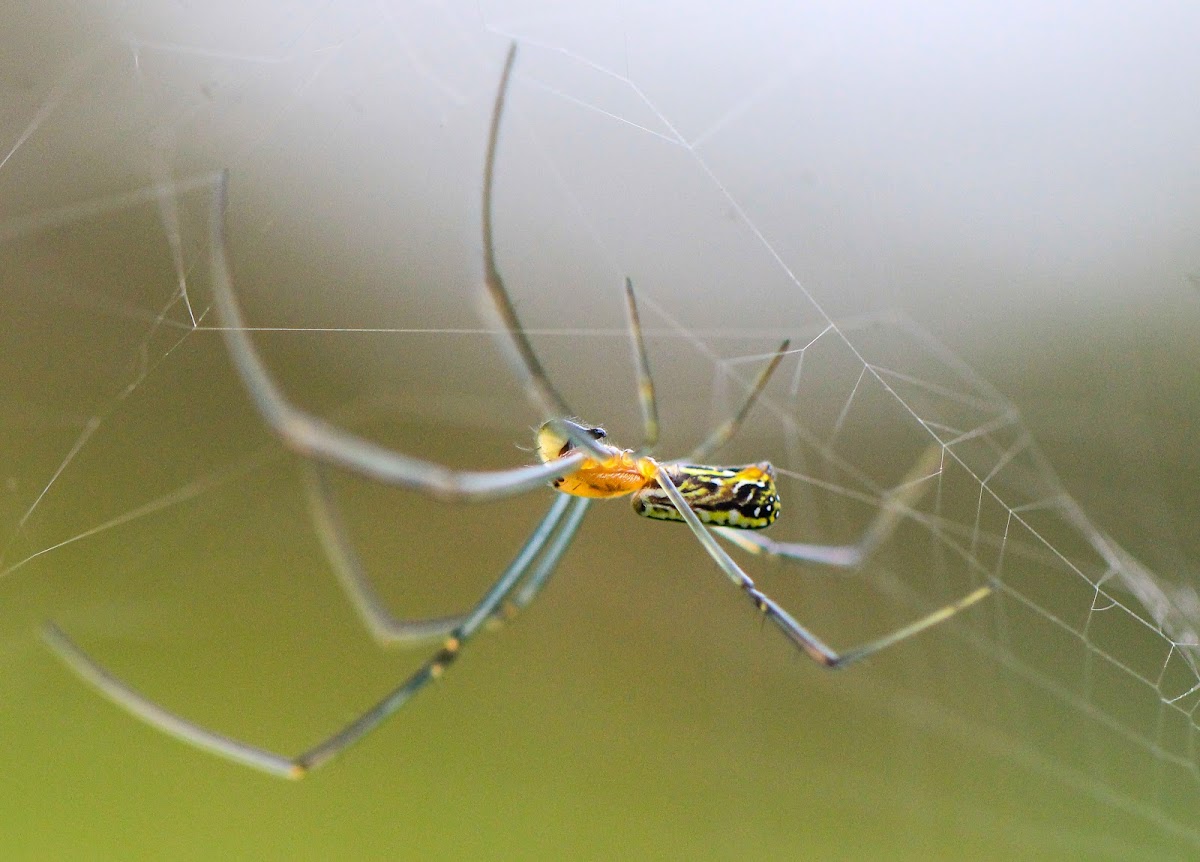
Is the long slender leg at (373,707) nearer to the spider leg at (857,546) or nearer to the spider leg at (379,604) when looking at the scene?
the spider leg at (379,604)

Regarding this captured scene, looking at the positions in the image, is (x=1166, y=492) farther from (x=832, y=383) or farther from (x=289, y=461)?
(x=289, y=461)

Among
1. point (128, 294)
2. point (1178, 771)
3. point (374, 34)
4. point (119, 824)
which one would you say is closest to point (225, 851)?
point (119, 824)

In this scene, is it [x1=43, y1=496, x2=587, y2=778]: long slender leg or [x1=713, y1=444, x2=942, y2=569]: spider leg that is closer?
[x1=43, y1=496, x2=587, y2=778]: long slender leg

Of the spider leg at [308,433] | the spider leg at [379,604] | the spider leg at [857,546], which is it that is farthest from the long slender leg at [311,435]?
the spider leg at [857,546]

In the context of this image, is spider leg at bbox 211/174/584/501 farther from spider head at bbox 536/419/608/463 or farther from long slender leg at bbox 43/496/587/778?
long slender leg at bbox 43/496/587/778

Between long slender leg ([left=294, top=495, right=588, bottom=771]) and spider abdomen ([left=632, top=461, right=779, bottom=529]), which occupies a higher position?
spider abdomen ([left=632, top=461, right=779, bottom=529])

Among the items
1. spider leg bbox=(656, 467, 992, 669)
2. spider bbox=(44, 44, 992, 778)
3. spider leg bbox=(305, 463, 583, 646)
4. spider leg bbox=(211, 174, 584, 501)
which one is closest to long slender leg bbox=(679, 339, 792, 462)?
spider bbox=(44, 44, 992, 778)

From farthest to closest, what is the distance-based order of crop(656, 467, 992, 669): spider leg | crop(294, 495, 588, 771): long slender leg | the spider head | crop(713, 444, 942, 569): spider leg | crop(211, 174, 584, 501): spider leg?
crop(713, 444, 942, 569): spider leg → crop(294, 495, 588, 771): long slender leg → crop(656, 467, 992, 669): spider leg → the spider head → crop(211, 174, 584, 501): spider leg

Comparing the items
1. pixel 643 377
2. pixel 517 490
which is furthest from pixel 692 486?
pixel 517 490
